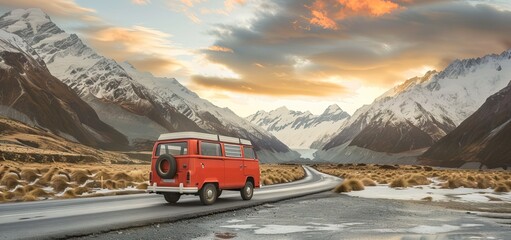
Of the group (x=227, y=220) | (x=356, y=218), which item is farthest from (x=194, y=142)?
(x=356, y=218)

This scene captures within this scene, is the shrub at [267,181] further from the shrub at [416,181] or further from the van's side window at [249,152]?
the van's side window at [249,152]

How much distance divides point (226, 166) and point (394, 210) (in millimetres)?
7108

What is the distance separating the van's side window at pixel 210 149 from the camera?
20336mm

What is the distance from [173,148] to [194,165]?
4.38 feet

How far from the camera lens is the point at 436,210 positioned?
67.2 ft

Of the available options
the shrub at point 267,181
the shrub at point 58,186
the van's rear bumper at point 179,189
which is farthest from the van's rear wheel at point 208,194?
the shrub at point 267,181

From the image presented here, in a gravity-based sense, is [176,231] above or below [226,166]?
below

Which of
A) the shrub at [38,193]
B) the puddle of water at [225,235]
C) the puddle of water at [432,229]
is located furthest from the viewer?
the shrub at [38,193]

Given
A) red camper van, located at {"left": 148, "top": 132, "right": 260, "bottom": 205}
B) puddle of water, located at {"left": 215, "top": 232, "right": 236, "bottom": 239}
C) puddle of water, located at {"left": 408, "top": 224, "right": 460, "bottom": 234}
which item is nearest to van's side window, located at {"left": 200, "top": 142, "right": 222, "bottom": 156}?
red camper van, located at {"left": 148, "top": 132, "right": 260, "bottom": 205}

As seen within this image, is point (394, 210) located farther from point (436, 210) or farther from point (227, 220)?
point (227, 220)

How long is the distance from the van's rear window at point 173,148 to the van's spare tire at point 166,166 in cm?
46

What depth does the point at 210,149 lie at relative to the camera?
20.8m

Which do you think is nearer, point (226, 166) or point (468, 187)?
point (226, 166)

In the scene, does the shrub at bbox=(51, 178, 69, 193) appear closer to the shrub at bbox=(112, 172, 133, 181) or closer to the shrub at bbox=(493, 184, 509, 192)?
the shrub at bbox=(112, 172, 133, 181)
